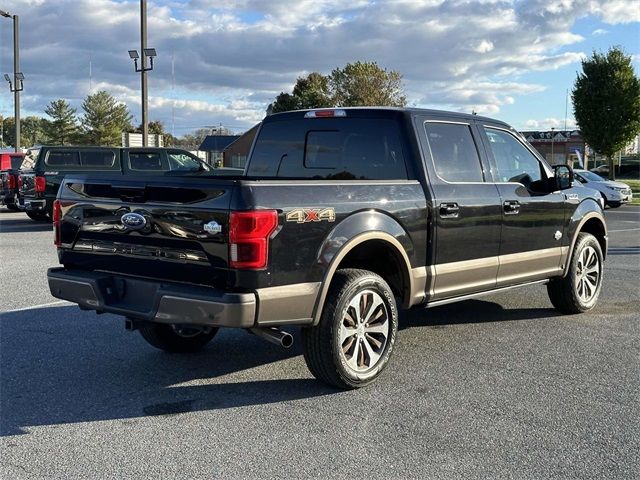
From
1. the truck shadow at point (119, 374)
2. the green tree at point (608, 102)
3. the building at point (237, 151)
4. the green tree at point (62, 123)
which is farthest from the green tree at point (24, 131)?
the truck shadow at point (119, 374)

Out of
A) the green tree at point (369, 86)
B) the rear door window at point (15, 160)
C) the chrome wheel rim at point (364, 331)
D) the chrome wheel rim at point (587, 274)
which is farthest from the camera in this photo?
the green tree at point (369, 86)

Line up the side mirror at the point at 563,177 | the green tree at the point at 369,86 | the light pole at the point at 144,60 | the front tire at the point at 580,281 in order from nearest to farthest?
the side mirror at the point at 563,177, the front tire at the point at 580,281, the light pole at the point at 144,60, the green tree at the point at 369,86

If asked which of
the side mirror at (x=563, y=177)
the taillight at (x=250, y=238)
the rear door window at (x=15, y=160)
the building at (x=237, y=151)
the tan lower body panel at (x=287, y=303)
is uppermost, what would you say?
the building at (x=237, y=151)

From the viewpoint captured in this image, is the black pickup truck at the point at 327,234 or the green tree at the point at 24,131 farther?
the green tree at the point at 24,131

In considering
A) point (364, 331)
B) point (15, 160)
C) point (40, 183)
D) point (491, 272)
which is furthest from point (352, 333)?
point (15, 160)

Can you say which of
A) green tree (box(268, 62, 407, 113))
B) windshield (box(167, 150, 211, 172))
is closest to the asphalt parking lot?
windshield (box(167, 150, 211, 172))

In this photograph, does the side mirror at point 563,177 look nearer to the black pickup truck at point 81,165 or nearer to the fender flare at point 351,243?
the fender flare at point 351,243

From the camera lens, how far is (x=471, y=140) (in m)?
5.87

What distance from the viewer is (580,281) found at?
277 inches

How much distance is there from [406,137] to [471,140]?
891 mm

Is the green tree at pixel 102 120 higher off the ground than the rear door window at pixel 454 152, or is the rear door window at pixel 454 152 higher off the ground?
the green tree at pixel 102 120

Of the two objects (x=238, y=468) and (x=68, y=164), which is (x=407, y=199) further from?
(x=68, y=164)

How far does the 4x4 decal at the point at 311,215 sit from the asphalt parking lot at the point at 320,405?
121 centimetres

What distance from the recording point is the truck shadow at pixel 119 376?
4.32m
